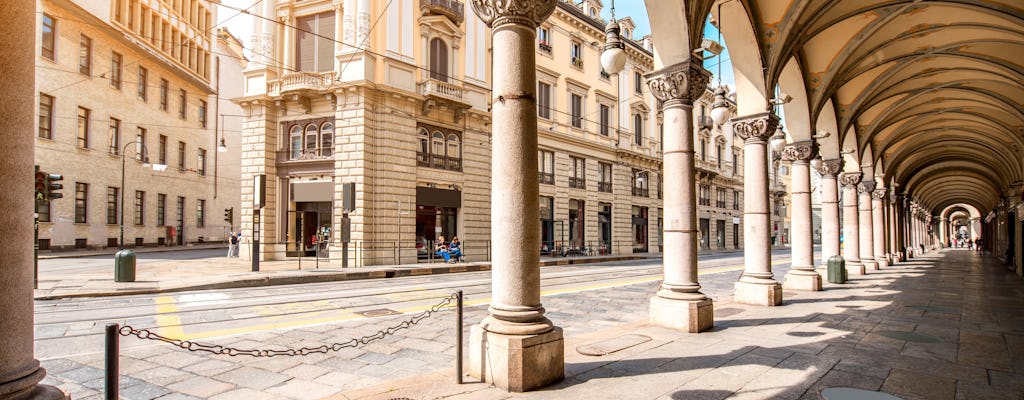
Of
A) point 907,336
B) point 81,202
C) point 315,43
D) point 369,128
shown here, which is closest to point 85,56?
point 81,202

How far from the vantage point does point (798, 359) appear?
5.36m

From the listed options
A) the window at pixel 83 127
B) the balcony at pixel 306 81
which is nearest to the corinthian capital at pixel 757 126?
the balcony at pixel 306 81

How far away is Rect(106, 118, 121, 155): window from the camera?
96.5ft

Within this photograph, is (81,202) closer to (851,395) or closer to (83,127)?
(83,127)

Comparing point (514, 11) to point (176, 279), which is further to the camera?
point (176, 279)

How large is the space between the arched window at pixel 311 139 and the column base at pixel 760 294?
58.6ft

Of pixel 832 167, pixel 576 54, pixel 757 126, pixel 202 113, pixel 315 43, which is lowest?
pixel 832 167

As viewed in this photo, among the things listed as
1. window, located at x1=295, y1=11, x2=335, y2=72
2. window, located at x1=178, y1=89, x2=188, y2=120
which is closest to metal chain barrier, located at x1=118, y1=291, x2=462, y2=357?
window, located at x1=295, y1=11, x2=335, y2=72

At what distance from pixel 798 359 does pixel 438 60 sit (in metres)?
20.5

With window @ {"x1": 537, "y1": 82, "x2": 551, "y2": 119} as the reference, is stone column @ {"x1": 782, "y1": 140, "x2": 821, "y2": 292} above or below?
below

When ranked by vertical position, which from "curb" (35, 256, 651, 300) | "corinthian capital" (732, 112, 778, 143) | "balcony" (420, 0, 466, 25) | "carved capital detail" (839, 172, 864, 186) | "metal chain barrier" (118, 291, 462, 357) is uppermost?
"balcony" (420, 0, 466, 25)

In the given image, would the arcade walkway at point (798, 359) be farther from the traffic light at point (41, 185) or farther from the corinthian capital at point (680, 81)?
the traffic light at point (41, 185)

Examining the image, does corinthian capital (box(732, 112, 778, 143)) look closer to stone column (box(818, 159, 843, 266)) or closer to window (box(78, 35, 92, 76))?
stone column (box(818, 159, 843, 266))

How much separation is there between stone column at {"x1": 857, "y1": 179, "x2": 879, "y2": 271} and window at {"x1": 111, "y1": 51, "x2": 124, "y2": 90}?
37.6 meters
